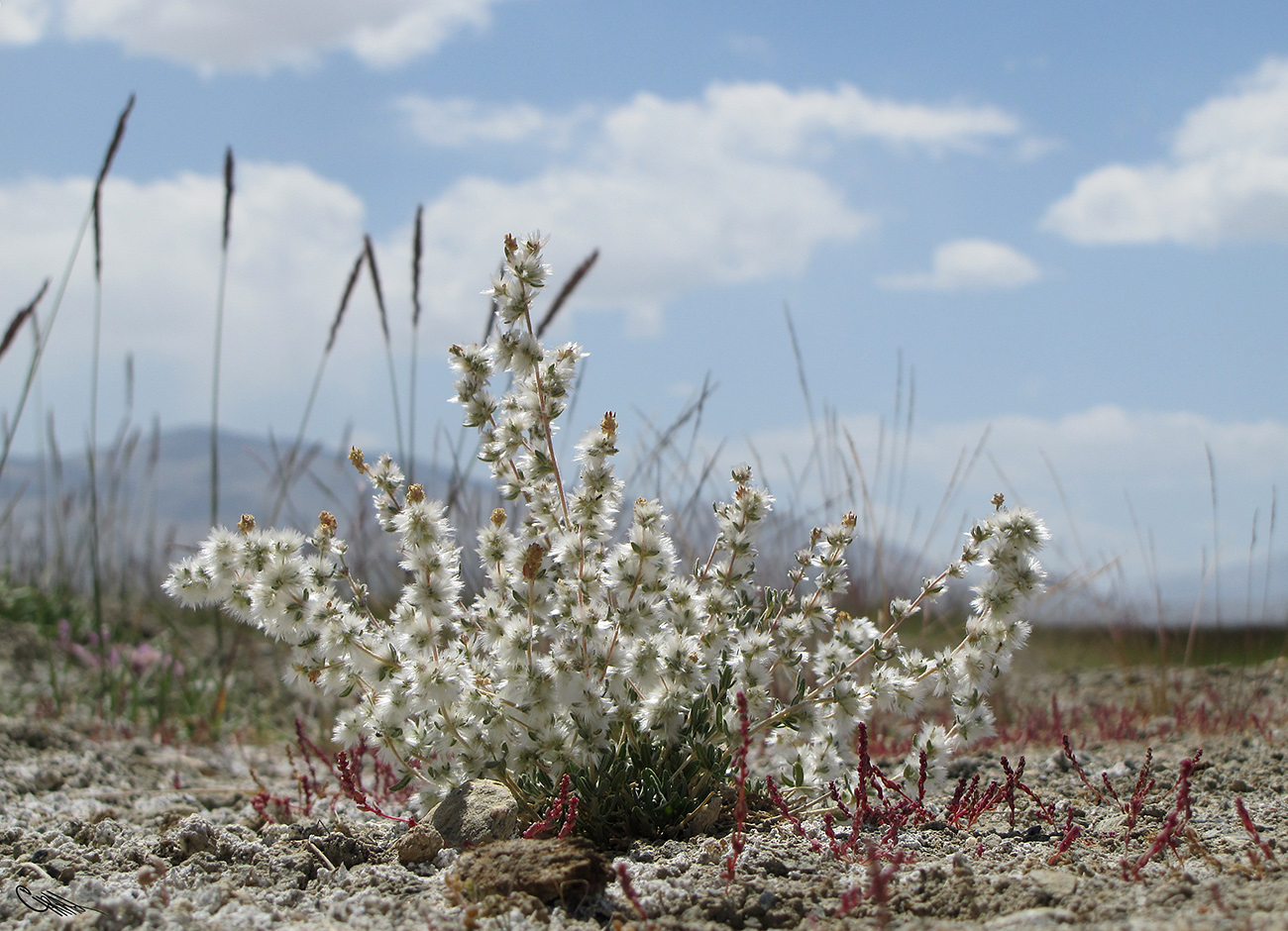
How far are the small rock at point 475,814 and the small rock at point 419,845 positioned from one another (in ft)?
0.27

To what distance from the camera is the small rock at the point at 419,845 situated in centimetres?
298

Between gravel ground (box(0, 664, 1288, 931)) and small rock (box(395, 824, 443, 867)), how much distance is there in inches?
1.3

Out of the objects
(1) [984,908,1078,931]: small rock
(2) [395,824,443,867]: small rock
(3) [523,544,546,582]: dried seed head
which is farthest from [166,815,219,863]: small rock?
(1) [984,908,1078,931]: small rock

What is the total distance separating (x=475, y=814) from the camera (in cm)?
308

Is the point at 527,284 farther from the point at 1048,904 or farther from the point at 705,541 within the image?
the point at 705,541

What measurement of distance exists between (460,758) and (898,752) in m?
2.80

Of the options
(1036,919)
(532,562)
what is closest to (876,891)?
(1036,919)

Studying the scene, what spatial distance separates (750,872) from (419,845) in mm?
924

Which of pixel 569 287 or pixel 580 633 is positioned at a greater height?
pixel 569 287

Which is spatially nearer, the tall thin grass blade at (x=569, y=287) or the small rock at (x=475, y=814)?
the small rock at (x=475, y=814)

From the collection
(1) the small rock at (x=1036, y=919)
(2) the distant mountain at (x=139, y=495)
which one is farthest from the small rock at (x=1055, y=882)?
(2) the distant mountain at (x=139, y=495)

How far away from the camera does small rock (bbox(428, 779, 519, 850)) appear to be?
304 centimetres

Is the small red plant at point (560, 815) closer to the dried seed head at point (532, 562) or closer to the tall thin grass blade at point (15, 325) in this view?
the dried seed head at point (532, 562)

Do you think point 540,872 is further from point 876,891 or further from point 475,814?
point 876,891
